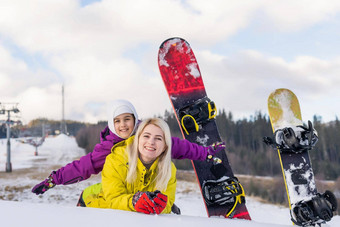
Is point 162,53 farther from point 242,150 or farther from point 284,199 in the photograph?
point 242,150

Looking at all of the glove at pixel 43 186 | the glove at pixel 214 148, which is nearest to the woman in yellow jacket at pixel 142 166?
the glove at pixel 43 186

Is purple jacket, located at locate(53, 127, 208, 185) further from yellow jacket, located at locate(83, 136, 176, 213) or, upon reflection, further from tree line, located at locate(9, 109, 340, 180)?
tree line, located at locate(9, 109, 340, 180)

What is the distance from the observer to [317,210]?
8.93 ft

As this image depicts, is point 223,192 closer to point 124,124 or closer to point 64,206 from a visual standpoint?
point 124,124

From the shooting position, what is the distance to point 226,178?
3367mm

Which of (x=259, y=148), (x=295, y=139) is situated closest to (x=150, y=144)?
(x=295, y=139)

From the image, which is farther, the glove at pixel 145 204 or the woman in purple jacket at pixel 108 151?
the woman in purple jacket at pixel 108 151

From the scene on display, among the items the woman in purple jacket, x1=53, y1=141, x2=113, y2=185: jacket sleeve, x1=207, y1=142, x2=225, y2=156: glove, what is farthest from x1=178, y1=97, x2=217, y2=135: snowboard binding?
x1=53, y1=141, x2=113, y2=185: jacket sleeve

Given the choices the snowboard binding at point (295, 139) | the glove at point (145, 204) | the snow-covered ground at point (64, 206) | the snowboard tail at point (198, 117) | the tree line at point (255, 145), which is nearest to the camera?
the snow-covered ground at point (64, 206)

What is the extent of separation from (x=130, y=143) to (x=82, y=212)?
60cm

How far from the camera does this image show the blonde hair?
1900mm

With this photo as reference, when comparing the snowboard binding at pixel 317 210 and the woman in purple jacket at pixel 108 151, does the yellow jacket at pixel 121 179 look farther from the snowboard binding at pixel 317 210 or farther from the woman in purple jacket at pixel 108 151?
the snowboard binding at pixel 317 210

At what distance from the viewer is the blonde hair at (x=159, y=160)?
1900 mm

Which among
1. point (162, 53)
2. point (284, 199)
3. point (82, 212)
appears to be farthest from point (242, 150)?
point (82, 212)
